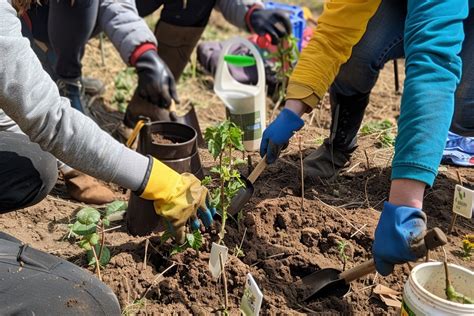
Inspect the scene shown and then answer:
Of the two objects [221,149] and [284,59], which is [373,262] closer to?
[221,149]

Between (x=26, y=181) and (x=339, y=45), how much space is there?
1196mm

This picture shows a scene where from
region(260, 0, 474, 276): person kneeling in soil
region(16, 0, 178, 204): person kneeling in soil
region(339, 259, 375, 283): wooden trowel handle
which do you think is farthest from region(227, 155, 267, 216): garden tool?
region(16, 0, 178, 204): person kneeling in soil

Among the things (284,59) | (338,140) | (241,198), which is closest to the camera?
(241,198)

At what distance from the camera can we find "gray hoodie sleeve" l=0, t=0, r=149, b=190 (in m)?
1.69

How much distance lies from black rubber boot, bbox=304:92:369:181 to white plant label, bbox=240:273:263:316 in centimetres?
99

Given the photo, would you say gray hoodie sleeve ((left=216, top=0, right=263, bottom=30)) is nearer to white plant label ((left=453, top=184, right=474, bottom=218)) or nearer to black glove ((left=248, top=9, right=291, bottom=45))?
black glove ((left=248, top=9, right=291, bottom=45))

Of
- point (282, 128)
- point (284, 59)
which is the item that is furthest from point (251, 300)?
point (284, 59)

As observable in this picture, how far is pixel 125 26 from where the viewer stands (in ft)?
9.46

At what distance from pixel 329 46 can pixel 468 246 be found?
0.85m

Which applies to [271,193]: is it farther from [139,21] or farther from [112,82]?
[112,82]

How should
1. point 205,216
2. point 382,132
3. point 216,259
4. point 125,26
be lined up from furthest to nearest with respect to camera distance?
1. point 382,132
2. point 125,26
3. point 205,216
4. point 216,259

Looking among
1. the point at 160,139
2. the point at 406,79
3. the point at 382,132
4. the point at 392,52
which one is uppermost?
the point at 406,79

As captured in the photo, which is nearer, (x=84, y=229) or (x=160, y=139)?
(x=84, y=229)

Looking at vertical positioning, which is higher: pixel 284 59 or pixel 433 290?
pixel 433 290
